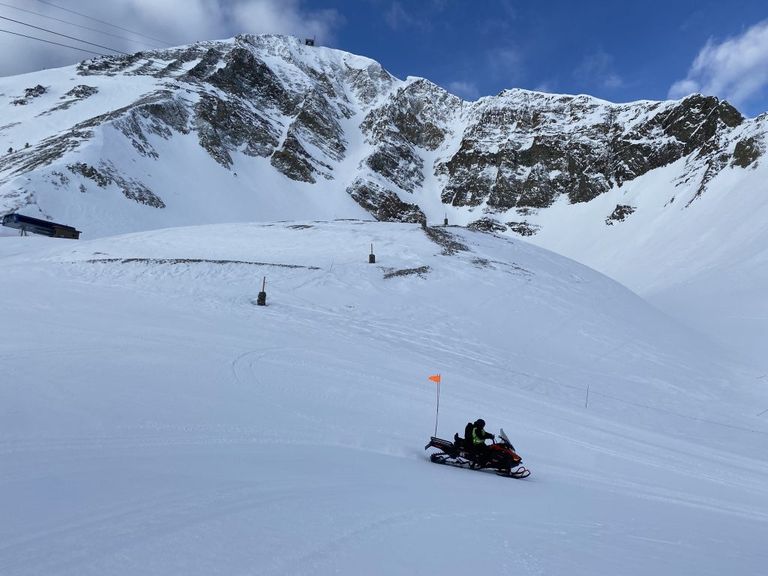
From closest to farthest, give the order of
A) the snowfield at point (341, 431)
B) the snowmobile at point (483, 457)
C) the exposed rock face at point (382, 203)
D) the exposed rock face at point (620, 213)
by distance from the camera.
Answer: the snowfield at point (341, 431), the snowmobile at point (483, 457), the exposed rock face at point (620, 213), the exposed rock face at point (382, 203)

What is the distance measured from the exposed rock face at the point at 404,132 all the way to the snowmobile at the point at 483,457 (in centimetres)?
8058

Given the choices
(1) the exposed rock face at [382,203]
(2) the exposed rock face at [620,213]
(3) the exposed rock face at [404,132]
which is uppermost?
(3) the exposed rock face at [404,132]

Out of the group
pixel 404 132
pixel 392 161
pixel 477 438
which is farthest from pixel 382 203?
pixel 477 438

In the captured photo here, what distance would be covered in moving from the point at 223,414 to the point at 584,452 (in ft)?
25.1

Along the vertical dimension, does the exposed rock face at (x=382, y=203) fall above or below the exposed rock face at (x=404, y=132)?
below

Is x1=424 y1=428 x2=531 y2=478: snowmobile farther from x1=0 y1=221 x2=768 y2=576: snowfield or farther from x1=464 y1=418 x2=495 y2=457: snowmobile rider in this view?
x1=0 y1=221 x2=768 y2=576: snowfield

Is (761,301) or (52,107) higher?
(52,107)

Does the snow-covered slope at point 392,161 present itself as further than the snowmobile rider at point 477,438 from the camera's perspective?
Yes

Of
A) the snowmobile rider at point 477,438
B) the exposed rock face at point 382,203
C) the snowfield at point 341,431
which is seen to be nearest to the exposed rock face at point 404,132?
the exposed rock face at point 382,203

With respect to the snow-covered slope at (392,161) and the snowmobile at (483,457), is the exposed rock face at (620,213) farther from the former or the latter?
the snowmobile at (483,457)

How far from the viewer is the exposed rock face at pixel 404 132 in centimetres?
9994

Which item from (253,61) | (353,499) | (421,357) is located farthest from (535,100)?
(353,499)

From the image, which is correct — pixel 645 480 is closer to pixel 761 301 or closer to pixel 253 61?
pixel 761 301

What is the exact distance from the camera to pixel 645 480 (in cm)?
930
